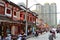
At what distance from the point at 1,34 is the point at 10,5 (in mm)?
8433

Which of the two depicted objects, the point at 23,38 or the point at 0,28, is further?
the point at 0,28

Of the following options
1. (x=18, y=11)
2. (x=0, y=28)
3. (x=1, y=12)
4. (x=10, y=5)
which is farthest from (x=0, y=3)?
(x=18, y=11)

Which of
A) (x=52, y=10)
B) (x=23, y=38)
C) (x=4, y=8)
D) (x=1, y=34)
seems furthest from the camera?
(x=52, y=10)

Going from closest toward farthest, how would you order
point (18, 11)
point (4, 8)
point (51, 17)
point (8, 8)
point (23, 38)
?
point (23, 38) < point (4, 8) < point (8, 8) < point (18, 11) < point (51, 17)

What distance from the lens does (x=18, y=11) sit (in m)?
51.0

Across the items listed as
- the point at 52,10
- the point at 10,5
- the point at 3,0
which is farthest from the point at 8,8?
the point at 52,10

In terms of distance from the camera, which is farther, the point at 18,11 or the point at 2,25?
the point at 18,11

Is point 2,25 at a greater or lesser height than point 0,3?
lesser

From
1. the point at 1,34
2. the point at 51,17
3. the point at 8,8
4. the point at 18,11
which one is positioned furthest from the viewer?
the point at 51,17

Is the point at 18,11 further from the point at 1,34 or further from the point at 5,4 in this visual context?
the point at 1,34

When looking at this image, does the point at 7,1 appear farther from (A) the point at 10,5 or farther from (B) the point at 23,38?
(B) the point at 23,38

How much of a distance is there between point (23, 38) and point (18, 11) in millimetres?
35062

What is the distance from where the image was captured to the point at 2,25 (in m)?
36.2

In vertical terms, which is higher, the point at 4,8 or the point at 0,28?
the point at 4,8
